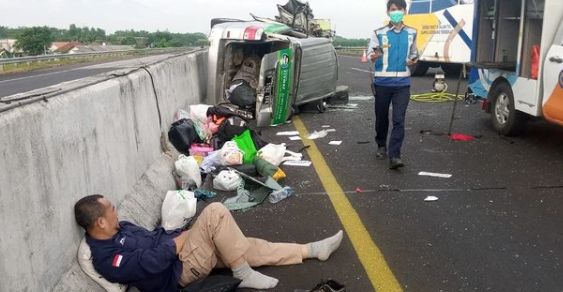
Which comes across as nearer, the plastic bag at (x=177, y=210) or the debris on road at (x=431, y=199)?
the plastic bag at (x=177, y=210)

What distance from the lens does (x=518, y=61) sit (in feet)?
25.1

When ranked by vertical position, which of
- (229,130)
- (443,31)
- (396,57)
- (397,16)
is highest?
(397,16)

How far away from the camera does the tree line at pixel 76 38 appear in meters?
38.9

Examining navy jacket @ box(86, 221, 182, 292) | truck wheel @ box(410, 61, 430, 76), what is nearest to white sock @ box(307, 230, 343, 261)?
navy jacket @ box(86, 221, 182, 292)

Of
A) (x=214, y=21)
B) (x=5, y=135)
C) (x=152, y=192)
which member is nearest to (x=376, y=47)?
(x=152, y=192)

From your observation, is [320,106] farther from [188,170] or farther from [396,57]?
[188,170]

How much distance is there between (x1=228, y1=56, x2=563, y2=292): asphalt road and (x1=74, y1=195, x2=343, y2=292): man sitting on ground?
0.56 ft

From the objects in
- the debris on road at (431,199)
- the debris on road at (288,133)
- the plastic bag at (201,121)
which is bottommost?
the debris on road at (431,199)

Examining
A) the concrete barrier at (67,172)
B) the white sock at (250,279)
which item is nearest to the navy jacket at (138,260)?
the concrete barrier at (67,172)

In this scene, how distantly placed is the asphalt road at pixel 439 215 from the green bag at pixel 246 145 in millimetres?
534

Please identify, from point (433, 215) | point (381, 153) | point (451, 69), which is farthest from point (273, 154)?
point (451, 69)

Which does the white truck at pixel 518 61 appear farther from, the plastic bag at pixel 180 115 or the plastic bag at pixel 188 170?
the plastic bag at pixel 180 115

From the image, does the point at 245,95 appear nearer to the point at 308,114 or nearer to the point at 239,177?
the point at 308,114

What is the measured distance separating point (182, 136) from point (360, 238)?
321 cm
